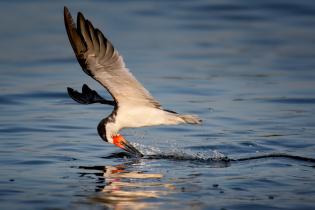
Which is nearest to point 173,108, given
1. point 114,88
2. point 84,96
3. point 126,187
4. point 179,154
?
point 84,96

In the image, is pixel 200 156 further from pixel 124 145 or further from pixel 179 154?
pixel 124 145

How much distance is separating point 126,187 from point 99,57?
4.00ft

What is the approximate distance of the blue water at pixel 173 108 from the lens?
6.79m

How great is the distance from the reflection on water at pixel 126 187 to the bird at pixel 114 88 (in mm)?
563

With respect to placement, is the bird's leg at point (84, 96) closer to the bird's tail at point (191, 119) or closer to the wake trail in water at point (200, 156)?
the wake trail in water at point (200, 156)

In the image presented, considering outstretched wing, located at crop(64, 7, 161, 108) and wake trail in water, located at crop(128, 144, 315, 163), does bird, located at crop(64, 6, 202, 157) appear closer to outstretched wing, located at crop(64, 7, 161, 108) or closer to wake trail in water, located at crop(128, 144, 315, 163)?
outstretched wing, located at crop(64, 7, 161, 108)

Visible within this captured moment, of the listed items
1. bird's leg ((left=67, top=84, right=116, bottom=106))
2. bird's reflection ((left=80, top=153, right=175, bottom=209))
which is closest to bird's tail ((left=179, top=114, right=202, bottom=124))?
bird's reflection ((left=80, top=153, right=175, bottom=209))

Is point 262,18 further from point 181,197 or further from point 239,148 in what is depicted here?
point 181,197

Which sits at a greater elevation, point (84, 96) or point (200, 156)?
point (84, 96)

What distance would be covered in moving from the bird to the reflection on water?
56 cm

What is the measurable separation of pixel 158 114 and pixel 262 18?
9.90 metres

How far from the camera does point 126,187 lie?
694cm

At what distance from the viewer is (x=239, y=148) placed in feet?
28.0

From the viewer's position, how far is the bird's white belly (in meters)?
7.97
